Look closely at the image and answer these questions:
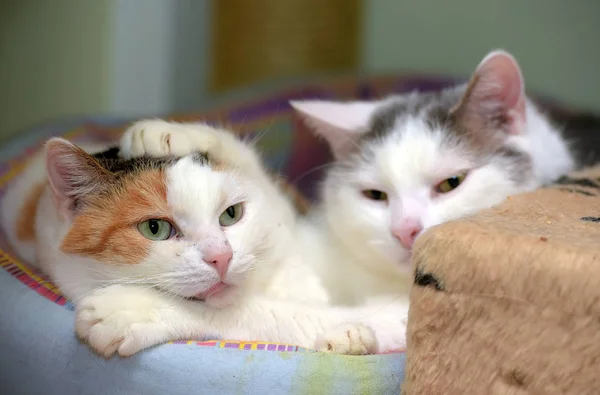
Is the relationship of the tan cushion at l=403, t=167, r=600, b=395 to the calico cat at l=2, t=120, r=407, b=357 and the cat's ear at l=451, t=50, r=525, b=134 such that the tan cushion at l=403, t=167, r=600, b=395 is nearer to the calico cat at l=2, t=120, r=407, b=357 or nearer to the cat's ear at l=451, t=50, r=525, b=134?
the calico cat at l=2, t=120, r=407, b=357

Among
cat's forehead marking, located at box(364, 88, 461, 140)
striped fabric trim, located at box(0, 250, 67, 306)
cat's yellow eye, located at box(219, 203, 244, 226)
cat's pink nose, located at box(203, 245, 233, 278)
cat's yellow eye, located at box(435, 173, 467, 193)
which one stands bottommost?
striped fabric trim, located at box(0, 250, 67, 306)

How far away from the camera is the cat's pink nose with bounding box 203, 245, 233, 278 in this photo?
0.96 meters

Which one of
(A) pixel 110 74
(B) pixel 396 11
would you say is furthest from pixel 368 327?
(B) pixel 396 11

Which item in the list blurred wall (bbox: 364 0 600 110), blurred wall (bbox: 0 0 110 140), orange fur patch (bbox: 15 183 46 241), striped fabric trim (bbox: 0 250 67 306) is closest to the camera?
striped fabric trim (bbox: 0 250 67 306)

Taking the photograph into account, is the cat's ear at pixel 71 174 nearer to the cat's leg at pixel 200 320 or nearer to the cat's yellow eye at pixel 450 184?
the cat's leg at pixel 200 320

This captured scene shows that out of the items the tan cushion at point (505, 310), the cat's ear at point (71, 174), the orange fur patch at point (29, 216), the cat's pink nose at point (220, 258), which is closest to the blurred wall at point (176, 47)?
the orange fur patch at point (29, 216)

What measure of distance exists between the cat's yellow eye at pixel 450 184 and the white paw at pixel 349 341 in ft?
1.12

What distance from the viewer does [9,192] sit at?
59.9 inches

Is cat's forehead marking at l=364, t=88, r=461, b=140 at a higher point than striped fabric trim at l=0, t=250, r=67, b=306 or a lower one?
higher

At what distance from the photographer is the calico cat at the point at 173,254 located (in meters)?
0.96

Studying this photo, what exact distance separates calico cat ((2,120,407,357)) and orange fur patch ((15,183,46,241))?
0.19 m

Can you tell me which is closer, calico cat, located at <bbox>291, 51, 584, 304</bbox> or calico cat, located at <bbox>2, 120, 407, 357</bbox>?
calico cat, located at <bbox>2, 120, 407, 357</bbox>

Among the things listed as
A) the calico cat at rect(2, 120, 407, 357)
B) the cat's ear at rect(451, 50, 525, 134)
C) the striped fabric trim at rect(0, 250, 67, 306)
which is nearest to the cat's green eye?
the calico cat at rect(2, 120, 407, 357)

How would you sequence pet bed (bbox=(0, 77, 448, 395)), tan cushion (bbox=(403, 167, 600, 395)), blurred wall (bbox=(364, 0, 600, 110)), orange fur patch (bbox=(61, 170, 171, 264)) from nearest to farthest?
1. tan cushion (bbox=(403, 167, 600, 395))
2. pet bed (bbox=(0, 77, 448, 395))
3. orange fur patch (bbox=(61, 170, 171, 264))
4. blurred wall (bbox=(364, 0, 600, 110))
